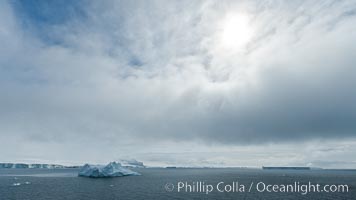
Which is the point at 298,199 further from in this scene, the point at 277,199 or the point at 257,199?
the point at 257,199

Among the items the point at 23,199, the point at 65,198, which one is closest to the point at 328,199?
the point at 65,198

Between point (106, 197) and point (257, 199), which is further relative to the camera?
point (106, 197)

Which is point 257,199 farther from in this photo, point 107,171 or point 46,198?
point 107,171

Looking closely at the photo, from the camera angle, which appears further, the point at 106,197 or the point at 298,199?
the point at 106,197

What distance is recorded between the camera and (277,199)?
80.6 metres

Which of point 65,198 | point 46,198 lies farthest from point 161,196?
point 46,198

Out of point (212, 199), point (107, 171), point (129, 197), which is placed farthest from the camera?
point (107, 171)

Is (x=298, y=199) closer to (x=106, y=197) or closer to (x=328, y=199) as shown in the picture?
(x=328, y=199)

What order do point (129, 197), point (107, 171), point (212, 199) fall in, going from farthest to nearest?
point (107, 171)
point (129, 197)
point (212, 199)

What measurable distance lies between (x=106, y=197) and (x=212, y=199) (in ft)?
119

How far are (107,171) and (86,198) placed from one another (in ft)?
366

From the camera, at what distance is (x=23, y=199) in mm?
81125

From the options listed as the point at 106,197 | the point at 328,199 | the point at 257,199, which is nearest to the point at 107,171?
the point at 106,197

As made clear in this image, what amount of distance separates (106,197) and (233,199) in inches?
1680
